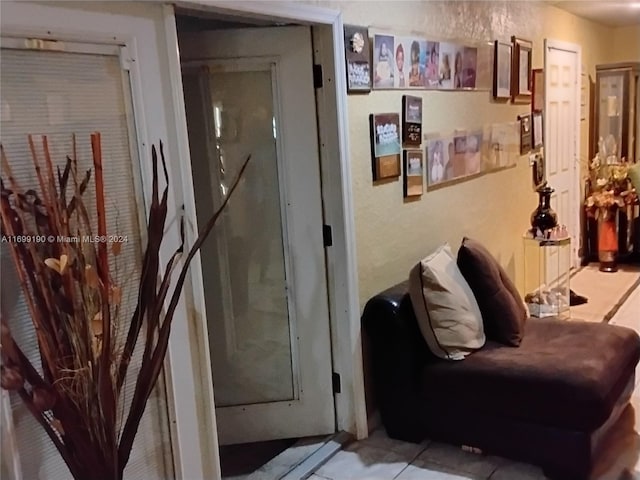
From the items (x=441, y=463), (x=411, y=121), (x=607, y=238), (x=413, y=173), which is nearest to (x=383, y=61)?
(x=411, y=121)

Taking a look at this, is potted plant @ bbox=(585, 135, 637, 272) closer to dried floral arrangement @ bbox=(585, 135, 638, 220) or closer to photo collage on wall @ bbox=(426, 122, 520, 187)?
dried floral arrangement @ bbox=(585, 135, 638, 220)

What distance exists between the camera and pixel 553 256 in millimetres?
4832

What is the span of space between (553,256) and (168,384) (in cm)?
344

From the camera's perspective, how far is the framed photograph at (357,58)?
9.66ft

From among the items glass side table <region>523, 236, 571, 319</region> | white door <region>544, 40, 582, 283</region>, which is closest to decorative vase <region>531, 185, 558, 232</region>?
glass side table <region>523, 236, 571, 319</region>

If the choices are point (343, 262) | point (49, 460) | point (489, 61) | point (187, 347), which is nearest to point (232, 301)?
point (343, 262)

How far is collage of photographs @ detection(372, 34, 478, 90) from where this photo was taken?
10.4 feet

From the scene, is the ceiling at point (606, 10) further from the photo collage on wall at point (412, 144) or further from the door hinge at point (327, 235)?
the door hinge at point (327, 235)

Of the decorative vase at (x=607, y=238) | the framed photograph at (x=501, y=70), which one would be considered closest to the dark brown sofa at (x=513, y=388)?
the framed photograph at (x=501, y=70)

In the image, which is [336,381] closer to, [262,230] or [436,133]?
[262,230]

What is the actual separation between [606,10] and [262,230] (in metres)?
4.32

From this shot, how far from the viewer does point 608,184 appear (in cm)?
610

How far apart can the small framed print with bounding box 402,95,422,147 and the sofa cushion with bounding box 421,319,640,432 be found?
1.12m

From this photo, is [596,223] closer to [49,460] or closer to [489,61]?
[489,61]
